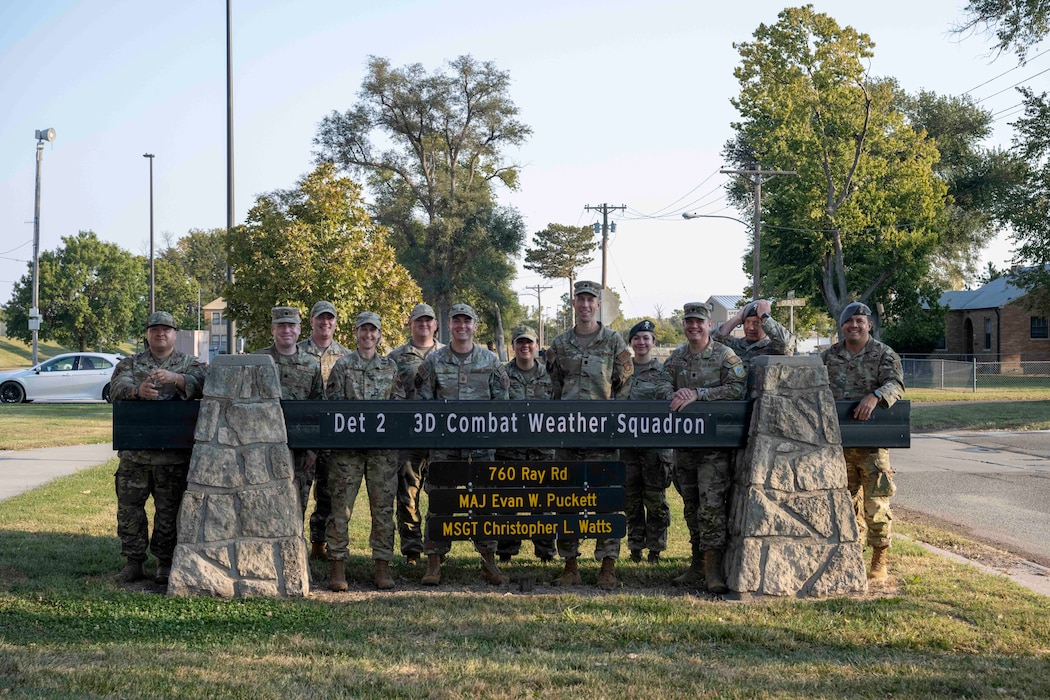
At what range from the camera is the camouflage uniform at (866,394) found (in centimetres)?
682

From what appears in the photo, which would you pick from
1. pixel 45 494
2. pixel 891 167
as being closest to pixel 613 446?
pixel 45 494

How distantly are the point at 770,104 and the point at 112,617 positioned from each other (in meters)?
35.9

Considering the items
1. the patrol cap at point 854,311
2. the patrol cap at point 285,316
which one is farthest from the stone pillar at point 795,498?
the patrol cap at point 285,316

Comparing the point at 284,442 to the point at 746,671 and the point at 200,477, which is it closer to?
the point at 200,477

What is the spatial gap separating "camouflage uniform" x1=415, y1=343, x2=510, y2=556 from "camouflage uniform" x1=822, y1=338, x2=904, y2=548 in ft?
7.64

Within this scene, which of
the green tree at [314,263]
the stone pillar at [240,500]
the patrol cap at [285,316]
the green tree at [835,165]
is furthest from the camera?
the green tree at [835,165]

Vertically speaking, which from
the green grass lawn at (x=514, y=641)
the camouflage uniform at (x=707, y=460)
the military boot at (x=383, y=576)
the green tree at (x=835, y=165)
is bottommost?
the green grass lawn at (x=514, y=641)

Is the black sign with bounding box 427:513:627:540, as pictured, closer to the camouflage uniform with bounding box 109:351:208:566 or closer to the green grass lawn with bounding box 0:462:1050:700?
the green grass lawn with bounding box 0:462:1050:700

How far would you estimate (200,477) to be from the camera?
616 centimetres

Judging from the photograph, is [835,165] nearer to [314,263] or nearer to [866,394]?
[314,263]

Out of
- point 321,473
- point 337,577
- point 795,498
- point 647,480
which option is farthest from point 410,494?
point 795,498

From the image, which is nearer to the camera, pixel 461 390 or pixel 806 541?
pixel 806 541

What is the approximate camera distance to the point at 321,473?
7.08m

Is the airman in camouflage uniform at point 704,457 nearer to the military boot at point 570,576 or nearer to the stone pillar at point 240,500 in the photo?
the military boot at point 570,576
